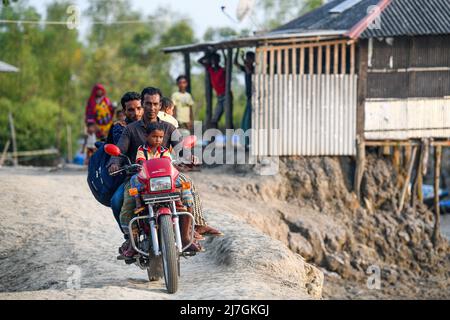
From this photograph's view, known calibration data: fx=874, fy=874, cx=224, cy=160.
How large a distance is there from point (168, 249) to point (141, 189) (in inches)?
24.1

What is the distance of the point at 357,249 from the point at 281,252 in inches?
329

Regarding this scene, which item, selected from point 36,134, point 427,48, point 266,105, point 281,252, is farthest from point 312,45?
point 36,134

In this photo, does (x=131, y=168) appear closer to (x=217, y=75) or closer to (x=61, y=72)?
(x=217, y=75)

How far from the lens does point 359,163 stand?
18.3 m

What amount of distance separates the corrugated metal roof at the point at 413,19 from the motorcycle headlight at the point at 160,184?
10.9 meters

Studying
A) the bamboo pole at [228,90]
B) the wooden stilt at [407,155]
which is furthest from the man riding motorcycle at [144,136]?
the wooden stilt at [407,155]

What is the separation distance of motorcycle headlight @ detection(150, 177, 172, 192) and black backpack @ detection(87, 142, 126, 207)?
1007 mm

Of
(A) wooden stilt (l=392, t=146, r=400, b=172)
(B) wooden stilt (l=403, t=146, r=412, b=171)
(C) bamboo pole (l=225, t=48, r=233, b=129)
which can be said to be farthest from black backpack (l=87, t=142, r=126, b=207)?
(B) wooden stilt (l=403, t=146, r=412, b=171)

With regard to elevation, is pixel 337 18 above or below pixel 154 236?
above

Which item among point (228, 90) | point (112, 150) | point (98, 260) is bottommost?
point (98, 260)

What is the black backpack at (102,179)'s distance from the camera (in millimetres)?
8258

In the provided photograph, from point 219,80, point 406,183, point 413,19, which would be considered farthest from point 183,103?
point 406,183

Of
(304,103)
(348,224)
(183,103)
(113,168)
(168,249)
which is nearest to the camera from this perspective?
(168,249)
